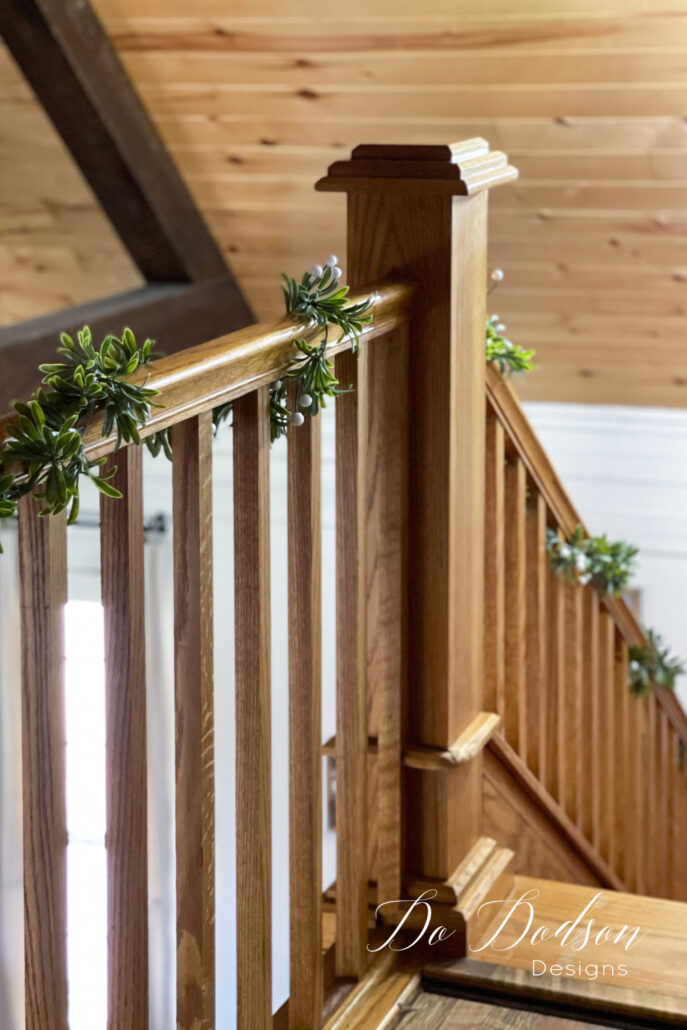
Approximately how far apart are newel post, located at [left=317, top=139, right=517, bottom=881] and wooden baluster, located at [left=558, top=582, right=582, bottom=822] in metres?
0.70

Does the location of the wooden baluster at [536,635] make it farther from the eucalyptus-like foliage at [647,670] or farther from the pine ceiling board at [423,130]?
the pine ceiling board at [423,130]

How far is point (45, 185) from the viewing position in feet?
13.5

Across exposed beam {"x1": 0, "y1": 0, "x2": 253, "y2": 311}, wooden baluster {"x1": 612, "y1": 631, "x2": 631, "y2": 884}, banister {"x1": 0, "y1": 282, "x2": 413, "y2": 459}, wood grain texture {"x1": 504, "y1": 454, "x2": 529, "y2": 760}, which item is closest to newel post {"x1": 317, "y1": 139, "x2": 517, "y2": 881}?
banister {"x1": 0, "y1": 282, "x2": 413, "y2": 459}

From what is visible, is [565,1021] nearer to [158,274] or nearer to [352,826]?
[352,826]

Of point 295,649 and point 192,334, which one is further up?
point 192,334

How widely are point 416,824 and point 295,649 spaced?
0.46 meters

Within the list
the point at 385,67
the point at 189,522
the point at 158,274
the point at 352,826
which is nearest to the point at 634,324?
the point at 385,67

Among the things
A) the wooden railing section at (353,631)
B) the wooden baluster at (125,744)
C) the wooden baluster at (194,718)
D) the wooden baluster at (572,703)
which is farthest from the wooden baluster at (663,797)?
the wooden baluster at (125,744)

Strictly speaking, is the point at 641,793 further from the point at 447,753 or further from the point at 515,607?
the point at 447,753

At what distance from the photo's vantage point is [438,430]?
163 cm

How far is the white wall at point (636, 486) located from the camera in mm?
4523

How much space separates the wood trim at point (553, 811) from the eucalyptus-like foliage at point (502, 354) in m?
0.62

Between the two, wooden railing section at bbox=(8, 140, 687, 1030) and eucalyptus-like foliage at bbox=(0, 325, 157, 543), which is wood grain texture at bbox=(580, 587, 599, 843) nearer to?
wooden railing section at bbox=(8, 140, 687, 1030)

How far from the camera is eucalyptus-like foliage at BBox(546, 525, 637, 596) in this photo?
2.45 m
